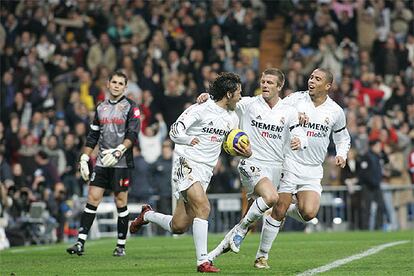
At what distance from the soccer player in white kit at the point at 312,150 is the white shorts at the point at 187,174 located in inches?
61.4

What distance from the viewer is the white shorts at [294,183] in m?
15.0

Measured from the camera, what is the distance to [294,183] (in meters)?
15.0

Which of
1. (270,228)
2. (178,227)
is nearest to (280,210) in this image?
(270,228)

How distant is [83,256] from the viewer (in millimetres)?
16750

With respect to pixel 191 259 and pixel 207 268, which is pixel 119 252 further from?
pixel 207 268

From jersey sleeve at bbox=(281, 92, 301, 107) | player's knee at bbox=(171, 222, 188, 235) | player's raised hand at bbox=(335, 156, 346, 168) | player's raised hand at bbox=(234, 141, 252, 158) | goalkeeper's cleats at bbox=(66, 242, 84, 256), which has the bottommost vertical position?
goalkeeper's cleats at bbox=(66, 242, 84, 256)

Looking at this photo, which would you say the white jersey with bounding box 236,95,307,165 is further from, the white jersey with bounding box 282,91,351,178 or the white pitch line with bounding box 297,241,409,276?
the white pitch line with bounding box 297,241,409,276

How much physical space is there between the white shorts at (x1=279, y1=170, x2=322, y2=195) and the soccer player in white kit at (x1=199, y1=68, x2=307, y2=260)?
22cm

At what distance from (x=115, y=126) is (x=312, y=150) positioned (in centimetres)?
320

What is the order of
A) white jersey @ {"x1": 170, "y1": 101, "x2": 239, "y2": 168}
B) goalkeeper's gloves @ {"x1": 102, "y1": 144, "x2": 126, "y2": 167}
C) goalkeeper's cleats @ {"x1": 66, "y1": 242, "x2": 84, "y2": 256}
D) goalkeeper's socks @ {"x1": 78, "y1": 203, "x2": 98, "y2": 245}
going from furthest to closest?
goalkeeper's socks @ {"x1": 78, "y1": 203, "x2": 98, "y2": 245} → goalkeeper's cleats @ {"x1": 66, "y1": 242, "x2": 84, "y2": 256} → goalkeeper's gloves @ {"x1": 102, "y1": 144, "x2": 126, "y2": 167} → white jersey @ {"x1": 170, "y1": 101, "x2": 239, "y2": 168}

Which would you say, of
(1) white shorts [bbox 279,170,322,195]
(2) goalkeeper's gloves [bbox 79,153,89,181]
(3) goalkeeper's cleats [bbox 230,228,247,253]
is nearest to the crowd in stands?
(2) goalkeeper's gloves [bbox 79,153,89,181]

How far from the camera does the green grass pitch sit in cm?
1373

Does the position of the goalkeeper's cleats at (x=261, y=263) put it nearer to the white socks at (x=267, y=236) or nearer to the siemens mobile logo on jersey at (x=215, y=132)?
the white socks at (x=267, y=236)

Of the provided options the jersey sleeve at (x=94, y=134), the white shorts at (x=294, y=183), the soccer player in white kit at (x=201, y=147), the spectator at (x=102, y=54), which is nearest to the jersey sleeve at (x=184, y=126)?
the soccer player in white kit at (x=201, y=147)
